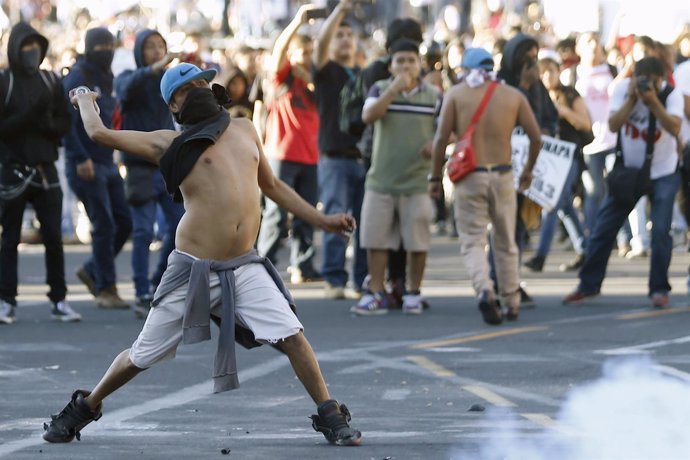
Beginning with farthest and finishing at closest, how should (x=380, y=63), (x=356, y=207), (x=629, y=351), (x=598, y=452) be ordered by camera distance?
(x=356, y=207), (x=380, y=63), (x=629, y=351), (x=598, y=452)

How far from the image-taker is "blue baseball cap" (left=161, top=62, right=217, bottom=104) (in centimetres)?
779

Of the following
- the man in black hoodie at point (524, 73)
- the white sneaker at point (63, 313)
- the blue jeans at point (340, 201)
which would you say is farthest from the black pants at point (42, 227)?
the man in black hoodie at point (524, 73)

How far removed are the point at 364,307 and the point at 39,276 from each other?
4.58 m

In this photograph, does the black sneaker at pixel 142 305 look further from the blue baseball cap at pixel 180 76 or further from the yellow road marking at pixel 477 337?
the blue baseball cap at pixel 180 76

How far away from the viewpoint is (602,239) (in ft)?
44.3

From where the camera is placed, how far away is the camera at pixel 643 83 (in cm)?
1284

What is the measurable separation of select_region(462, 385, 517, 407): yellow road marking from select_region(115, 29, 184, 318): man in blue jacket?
3.97 metres

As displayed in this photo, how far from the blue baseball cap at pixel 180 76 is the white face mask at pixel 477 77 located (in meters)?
4.68

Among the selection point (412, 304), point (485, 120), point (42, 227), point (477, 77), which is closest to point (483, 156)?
point (485, 120)

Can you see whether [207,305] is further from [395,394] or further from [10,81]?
[10,81]

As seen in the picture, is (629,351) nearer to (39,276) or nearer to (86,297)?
(86,297)

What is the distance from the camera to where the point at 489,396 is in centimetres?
912

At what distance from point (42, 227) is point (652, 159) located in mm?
4598

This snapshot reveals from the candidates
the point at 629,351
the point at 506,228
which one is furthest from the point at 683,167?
the point at 629,351
